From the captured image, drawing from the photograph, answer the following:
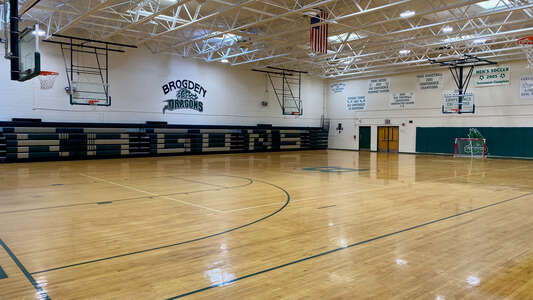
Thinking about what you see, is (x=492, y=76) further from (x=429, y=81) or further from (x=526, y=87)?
(x=429, y=81)

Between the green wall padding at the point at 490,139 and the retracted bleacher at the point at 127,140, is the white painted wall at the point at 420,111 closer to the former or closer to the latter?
the green wall padding at the point at 490,139

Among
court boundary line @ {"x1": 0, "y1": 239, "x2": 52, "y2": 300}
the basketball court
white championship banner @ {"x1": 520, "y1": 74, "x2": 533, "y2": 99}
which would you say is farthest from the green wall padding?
court boundary line @ {"x1": 0, "y1": 239, "x2": 52, "y2": 300}

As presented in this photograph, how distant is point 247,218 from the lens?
19.1 ft

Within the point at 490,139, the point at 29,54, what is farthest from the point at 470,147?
the point at 29,54

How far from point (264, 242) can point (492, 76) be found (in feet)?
64.2

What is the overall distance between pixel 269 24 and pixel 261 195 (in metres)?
9.71

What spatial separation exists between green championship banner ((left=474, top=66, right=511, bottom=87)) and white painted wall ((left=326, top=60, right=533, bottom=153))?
0.67 feet

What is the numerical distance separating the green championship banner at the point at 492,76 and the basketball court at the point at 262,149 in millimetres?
52

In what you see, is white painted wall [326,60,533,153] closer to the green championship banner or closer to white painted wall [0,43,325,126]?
the green championship banner

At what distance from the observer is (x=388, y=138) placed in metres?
24.2

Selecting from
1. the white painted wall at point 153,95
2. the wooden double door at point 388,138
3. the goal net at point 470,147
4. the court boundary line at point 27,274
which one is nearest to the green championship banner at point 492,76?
the goal net at point 470,147

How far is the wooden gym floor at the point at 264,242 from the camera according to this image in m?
3.27

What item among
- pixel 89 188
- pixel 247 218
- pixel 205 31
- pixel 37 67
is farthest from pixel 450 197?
pixel 205 31

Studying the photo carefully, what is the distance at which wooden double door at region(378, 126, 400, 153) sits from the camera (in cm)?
2384
